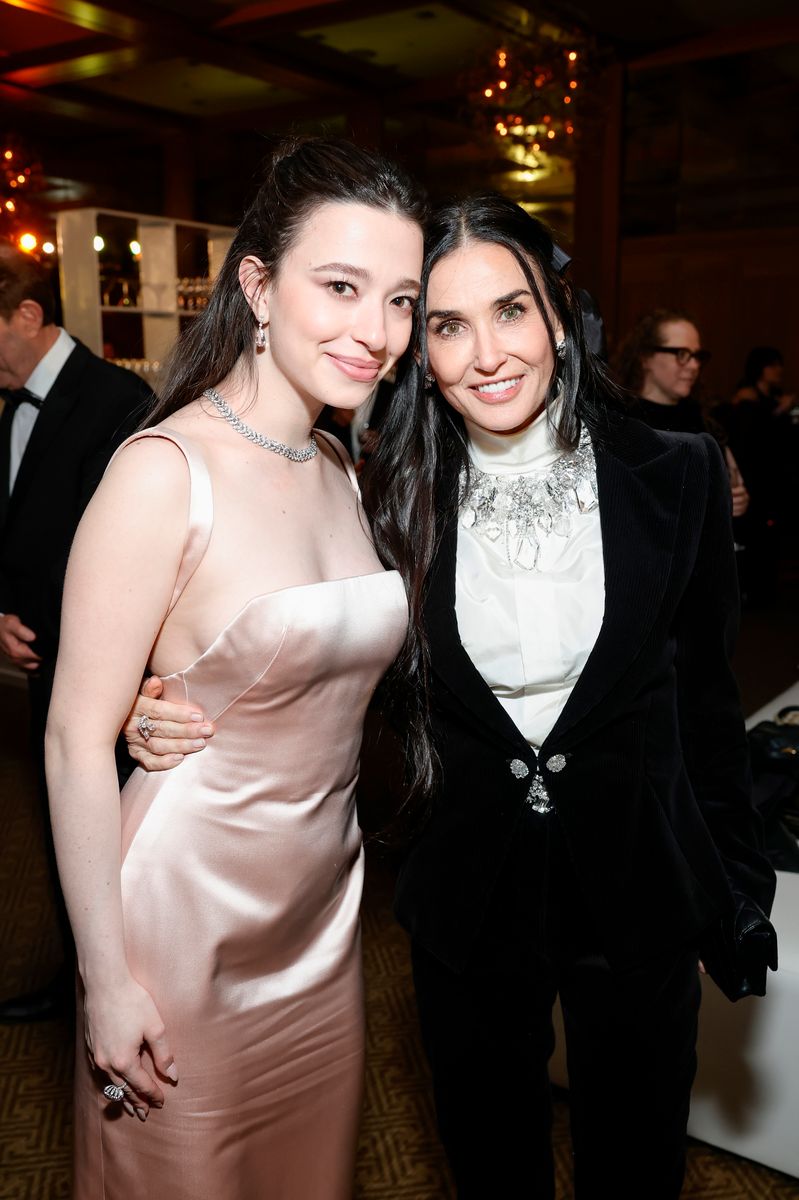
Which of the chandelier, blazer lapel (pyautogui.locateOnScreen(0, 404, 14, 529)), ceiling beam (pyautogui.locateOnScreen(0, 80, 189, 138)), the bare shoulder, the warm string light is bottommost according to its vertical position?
blazer lapel (pyautogui.locateOnScreen(0, 404, 14, 529))

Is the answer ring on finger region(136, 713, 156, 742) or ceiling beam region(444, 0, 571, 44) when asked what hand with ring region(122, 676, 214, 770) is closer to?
ring on finger region(136, 713, 156, 742)

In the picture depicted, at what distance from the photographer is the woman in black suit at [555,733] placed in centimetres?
150

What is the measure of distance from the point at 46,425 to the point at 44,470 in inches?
4.6

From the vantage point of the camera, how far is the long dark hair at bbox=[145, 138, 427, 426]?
→ 1.36m

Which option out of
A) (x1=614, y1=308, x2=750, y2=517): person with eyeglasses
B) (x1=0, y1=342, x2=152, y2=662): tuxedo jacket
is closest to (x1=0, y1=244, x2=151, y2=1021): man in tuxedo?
(x1=0, y1=342, x2=152, y2=662): tuxedo jacket

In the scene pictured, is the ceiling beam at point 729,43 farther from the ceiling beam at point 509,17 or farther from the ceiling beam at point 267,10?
the ceiling beam at point 267,10

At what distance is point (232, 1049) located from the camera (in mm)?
1422

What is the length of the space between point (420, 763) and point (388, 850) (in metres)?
0.22

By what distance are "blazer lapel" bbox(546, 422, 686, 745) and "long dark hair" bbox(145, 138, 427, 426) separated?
0.49 meters

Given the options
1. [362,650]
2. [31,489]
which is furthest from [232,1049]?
[31,489]

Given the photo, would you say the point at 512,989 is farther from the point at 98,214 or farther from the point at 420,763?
the point at 98,214

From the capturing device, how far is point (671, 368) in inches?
170

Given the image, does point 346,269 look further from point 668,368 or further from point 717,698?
Answer: point 668,368

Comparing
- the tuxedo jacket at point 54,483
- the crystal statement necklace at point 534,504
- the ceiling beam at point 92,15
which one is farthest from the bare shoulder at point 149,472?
the ceiling beam at point 92,15
